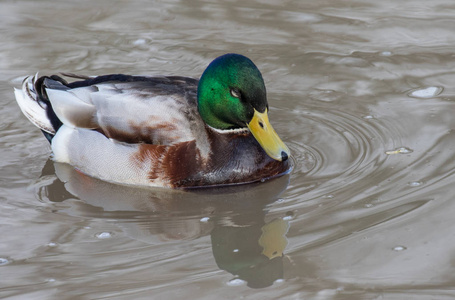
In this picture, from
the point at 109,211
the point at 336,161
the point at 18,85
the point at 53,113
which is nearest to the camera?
the point at 109,211

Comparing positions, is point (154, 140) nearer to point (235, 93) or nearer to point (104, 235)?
point (235, 93)

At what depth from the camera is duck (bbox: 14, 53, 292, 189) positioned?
5.72 meters

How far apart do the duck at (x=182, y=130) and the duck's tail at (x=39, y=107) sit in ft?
1.33

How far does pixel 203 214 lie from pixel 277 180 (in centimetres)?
74

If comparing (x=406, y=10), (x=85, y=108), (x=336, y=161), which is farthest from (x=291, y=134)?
(x=406, y=10)

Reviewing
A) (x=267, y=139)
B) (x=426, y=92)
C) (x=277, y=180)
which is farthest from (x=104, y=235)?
(x=426, y=92)

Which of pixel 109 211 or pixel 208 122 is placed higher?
pixel 208 122

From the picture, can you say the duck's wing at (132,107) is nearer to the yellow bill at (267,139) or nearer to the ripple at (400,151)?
Answer: the yellow bill at (267,139)

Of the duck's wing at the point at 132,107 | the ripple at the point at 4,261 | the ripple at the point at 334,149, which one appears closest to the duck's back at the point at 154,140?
the duck's wing at the point at 132,107

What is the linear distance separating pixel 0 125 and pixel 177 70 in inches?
74.8

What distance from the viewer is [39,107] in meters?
6.75

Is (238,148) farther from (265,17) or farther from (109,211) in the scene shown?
(265,17)

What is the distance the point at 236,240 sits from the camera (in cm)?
520

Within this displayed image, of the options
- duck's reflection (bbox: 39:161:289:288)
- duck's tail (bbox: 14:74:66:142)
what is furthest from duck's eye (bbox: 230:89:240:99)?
duck's tail (bbox: 14:74:66:142)
